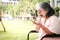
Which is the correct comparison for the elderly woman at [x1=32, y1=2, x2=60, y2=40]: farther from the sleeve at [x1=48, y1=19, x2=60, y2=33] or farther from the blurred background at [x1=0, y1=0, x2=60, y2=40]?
the blurred background at [x1=0, y1=0, x2=60, y2=40]

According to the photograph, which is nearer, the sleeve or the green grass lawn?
the sleeve

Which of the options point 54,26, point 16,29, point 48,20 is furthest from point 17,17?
point 54,26

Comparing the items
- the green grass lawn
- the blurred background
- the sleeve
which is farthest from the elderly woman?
the green grass lawn

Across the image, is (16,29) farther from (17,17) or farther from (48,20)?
(48,20)

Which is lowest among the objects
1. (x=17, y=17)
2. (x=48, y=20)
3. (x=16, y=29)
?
(x=16, y=29)

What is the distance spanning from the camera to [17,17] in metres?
5.28

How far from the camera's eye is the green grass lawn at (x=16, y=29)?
5207 mm

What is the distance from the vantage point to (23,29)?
5402mm

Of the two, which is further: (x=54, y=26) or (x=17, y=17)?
(x=17, y=17)

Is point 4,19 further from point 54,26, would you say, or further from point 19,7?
point 54,26

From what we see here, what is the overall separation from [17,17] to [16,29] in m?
0.39

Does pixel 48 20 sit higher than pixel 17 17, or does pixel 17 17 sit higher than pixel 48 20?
pixel 48 20

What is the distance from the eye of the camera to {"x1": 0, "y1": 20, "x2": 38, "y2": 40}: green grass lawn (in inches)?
205

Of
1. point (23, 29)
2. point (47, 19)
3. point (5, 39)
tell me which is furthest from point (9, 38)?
point (47, 19)
